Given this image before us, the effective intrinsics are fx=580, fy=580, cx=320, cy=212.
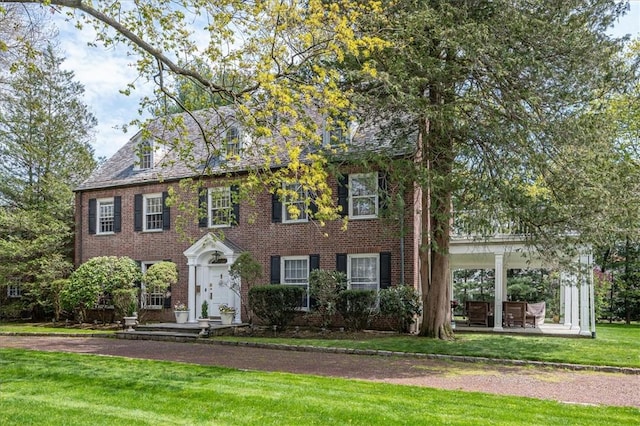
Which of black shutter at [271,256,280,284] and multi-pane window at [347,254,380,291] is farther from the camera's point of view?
black shutter at [271,256,280,284]

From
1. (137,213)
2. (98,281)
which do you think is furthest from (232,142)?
(137,213)

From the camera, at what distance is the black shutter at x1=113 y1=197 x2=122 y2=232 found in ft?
76.1

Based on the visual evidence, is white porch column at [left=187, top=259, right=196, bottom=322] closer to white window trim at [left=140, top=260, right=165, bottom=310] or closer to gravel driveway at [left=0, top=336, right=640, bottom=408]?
white window trim at [left=140, top=260, right=165, bottom=310]

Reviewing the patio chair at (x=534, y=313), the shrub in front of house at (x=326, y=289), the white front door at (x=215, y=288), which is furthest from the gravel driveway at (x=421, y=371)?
the patio chair at (x=534, y=313)

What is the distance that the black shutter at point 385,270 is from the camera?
1756 cm

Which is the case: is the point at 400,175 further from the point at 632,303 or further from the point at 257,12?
the point at 632,303

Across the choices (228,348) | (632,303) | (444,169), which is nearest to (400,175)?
(444,169)

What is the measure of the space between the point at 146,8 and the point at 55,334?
13.3m

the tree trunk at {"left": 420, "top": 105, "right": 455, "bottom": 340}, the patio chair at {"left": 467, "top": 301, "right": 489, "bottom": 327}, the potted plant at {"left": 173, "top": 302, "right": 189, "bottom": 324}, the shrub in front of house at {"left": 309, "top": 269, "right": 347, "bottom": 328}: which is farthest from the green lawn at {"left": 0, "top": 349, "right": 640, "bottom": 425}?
the patio chair at {"left": 467, "top": 301, "right": 489, "bottom": 327}

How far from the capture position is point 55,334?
1883 centimetres

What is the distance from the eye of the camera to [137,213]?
22.6m

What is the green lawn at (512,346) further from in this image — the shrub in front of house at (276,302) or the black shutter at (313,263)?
the black shutter at (313,263)

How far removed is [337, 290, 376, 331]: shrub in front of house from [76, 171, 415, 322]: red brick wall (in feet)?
3.23

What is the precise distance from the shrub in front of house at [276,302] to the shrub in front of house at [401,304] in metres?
2.77
